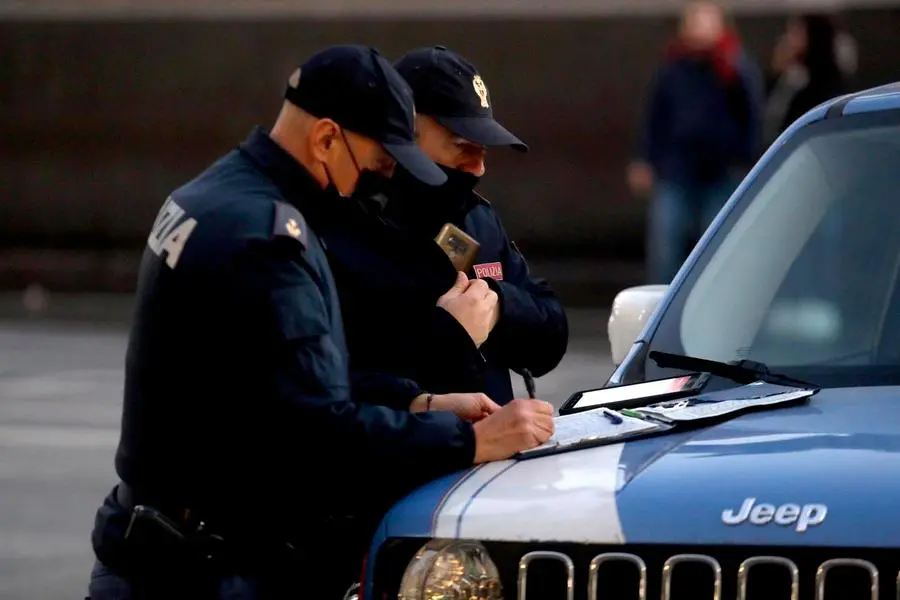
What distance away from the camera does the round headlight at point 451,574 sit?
10.0 ft

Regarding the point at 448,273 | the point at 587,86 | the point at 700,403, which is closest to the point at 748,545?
the point at 700,403

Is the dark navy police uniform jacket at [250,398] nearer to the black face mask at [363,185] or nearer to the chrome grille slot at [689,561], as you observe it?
the black face mask at [363,185]

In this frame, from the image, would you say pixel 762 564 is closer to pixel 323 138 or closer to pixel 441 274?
pixel 323 138

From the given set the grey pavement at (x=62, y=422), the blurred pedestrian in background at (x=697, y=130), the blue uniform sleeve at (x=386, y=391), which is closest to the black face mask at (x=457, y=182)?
the blue uniform sleeve at (x=386, y=391)

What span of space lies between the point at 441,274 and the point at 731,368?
0.68 metres

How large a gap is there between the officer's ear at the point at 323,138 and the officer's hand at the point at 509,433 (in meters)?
0.56

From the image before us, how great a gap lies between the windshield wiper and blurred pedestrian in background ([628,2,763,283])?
7.49 meters

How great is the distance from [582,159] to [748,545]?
11531 millimetres

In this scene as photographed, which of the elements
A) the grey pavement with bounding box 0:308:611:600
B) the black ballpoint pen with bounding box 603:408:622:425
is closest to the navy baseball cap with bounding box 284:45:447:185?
the black ballpoint pen with bounding box 603:408:622:425

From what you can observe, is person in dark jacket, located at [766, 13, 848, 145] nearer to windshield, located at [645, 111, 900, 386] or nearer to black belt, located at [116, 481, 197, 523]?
windshield, located at [645, 111, 900, 386]

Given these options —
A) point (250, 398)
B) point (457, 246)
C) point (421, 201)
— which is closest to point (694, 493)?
point (250, 398)

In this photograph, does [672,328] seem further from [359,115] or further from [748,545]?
[748,545]

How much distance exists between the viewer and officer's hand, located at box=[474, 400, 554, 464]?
3424 millimetres

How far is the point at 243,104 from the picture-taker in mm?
15000
